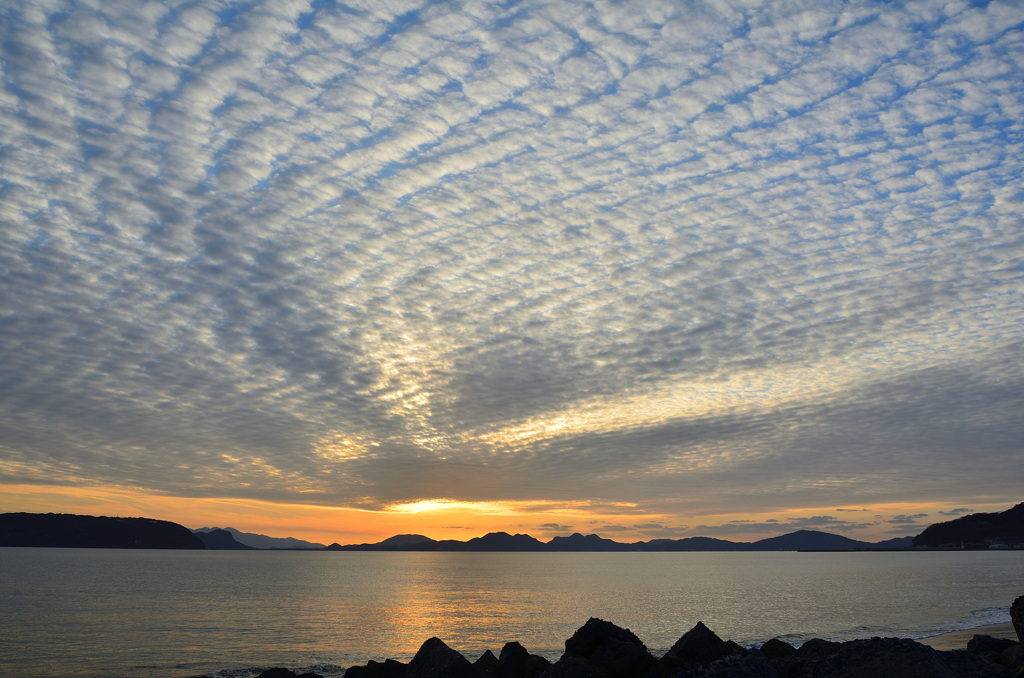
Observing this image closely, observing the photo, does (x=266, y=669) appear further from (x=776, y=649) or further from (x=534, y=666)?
(x=776, y=649)

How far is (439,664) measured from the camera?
22750mm

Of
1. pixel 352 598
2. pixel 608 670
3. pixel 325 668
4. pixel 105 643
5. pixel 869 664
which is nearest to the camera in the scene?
pixel 869 664

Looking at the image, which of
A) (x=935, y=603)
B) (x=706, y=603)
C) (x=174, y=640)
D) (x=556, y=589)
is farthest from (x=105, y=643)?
(x=935, y=603)

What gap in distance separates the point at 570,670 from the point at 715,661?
662 cm

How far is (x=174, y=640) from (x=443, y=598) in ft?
133

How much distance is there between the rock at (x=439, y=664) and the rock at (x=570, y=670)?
3.25 metres

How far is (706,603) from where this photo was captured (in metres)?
69.3

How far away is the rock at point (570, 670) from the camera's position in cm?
2039

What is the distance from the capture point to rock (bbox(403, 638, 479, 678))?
22297 mm

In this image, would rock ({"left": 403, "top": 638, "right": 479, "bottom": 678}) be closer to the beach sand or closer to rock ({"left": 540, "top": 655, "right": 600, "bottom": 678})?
rock ({"left": 540, "top": 655, "right": 600, "bottom": 678})

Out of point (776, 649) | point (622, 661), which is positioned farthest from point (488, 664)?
point (776, 649)

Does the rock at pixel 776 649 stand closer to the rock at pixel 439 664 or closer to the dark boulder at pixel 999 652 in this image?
the dark boulder at pixel 999 652

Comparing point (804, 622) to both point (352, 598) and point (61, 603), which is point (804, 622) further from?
point (61, 603)

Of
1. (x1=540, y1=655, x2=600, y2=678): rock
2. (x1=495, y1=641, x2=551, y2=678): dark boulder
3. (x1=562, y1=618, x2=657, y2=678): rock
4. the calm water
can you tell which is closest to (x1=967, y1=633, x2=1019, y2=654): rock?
the calm water
